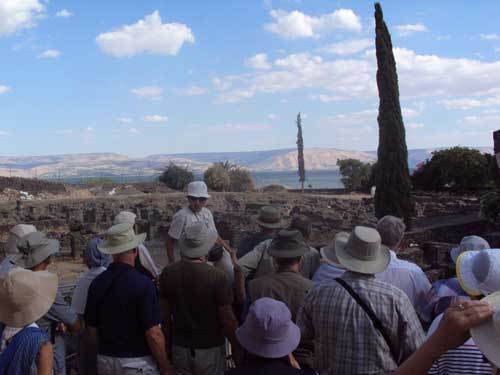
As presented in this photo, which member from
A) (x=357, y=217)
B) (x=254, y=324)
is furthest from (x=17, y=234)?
(x=357, y=217)

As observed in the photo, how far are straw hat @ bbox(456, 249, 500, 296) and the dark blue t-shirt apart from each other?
2.13 metres

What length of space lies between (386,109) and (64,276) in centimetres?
1617

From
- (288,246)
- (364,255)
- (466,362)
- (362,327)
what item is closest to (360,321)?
(362,327)

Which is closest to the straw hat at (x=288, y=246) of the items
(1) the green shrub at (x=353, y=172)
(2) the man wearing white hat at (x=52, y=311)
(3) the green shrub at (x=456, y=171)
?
(2) the man wearing white hat at (x=52, y=311)

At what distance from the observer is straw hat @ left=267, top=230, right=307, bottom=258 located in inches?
162

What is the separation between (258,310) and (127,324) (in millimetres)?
1341

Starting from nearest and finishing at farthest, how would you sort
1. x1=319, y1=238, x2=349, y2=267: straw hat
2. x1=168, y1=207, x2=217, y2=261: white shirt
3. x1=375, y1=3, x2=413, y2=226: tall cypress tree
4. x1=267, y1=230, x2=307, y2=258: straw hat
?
x1=267, y1=230, x2=307, y2=258: straw hat
x1=319, y1=238, x2=349, y2=267: straw hat
x1=168, y1=207, x2=217, y2=261: white shirt
x1=375, y1=3, x2=413, y2=226: tall cypress tree

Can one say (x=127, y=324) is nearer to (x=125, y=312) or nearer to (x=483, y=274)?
(x=125, y=312)

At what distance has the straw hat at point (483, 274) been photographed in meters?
2.72

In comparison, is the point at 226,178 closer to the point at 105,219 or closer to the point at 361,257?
the point at 105,219

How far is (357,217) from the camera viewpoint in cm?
2470

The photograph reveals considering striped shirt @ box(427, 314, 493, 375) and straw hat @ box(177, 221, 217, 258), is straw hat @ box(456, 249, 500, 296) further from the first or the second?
straw hat @ box(177, 221, 217, 258)

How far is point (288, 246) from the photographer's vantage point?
164 inches

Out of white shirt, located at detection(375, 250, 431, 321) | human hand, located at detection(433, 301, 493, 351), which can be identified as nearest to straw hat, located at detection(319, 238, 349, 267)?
white shirt, located at detection(375, 250, 431, 321)
